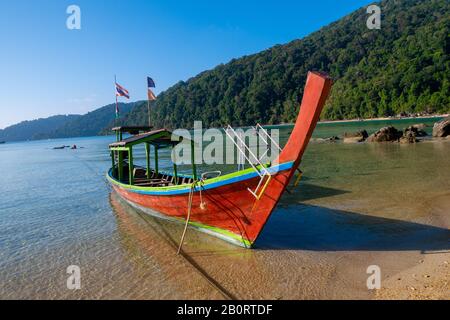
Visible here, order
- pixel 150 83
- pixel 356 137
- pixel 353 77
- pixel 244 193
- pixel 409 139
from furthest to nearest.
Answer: pixel 353 77, pixel 356 137, pixel 409 139, pixel 150 83, pixel 244 193

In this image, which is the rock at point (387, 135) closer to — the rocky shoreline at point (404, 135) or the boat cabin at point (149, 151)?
the rocky shoreline at point (404, 135)

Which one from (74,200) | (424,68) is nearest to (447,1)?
(424,68)

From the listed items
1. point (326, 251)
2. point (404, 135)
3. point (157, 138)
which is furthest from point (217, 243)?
point (404, 135)

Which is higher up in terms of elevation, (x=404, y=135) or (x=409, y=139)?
(x=404, y=135)

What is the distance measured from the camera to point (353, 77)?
14638 centimetres

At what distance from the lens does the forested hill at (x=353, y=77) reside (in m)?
115

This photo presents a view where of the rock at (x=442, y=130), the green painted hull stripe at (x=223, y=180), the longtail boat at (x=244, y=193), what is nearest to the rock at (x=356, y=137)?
the rock at (x=442, y=130)

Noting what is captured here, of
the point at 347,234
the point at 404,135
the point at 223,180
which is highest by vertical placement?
the point at 404,135

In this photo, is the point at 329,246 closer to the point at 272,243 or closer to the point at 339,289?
the point at 272,243

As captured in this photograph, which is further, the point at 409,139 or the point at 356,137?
the point at 356,137

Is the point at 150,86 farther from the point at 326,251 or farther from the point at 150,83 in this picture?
the point at 326,251

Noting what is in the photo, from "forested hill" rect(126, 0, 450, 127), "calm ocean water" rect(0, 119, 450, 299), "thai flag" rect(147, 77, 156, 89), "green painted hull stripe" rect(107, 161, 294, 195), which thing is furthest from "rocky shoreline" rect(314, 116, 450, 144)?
"forested hill" rect(126, 0, 450, 127)

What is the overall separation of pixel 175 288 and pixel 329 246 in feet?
14.2
